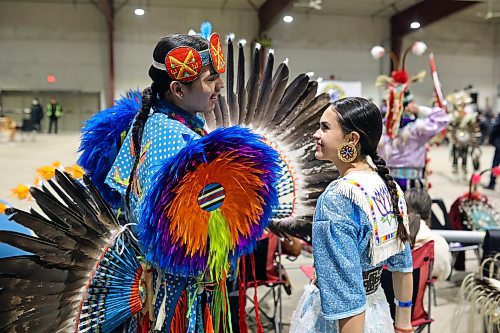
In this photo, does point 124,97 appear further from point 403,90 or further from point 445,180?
point 445,180

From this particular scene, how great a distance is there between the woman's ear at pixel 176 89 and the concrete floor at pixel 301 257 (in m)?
0.77

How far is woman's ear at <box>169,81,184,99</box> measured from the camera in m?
1.26

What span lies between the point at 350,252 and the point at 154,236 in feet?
1.44

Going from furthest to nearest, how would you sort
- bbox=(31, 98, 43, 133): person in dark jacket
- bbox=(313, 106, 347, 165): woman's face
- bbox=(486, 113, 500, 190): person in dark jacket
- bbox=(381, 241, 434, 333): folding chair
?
bbox=(31, 98, 43, 133): person in dark jacket → bbox=(486, 113, 500, 190): person in dark jacket → bbox=(381, 241, 434, 333): folding chair → bbox=(313, 106, 347, 165): woman's face

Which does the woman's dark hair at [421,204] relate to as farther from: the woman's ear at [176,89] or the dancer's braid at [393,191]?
the woman's ear at [176,89]

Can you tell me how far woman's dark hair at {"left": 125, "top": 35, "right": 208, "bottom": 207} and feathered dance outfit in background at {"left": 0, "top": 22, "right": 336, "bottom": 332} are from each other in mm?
27

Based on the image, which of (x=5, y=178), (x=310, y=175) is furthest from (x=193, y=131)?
(x=5, y=178)

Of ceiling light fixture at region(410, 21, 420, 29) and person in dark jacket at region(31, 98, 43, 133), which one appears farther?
ceiling light fixture at region(410, 21, 420, 29)

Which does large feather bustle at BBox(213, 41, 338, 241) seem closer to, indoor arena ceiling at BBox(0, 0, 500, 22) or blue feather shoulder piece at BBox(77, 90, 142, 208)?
blue feather shoulder piece at BBox(77, 90, 142, 208)

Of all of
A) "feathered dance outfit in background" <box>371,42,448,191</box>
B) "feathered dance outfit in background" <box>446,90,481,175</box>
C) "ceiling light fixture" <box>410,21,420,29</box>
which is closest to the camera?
"feathered dance outfit in background" <box>371,42,448,191</box>

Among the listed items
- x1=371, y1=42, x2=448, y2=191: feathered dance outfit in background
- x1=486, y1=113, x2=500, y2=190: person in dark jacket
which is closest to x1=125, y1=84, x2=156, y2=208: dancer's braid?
x1=371, y1=42, x2=448, y2=191: feathered dance outfit in background

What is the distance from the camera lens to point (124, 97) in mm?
1702

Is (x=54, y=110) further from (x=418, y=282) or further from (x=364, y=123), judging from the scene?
(x=364, y=123)

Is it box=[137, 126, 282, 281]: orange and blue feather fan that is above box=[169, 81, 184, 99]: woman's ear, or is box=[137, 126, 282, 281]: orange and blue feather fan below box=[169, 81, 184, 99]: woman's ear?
below
